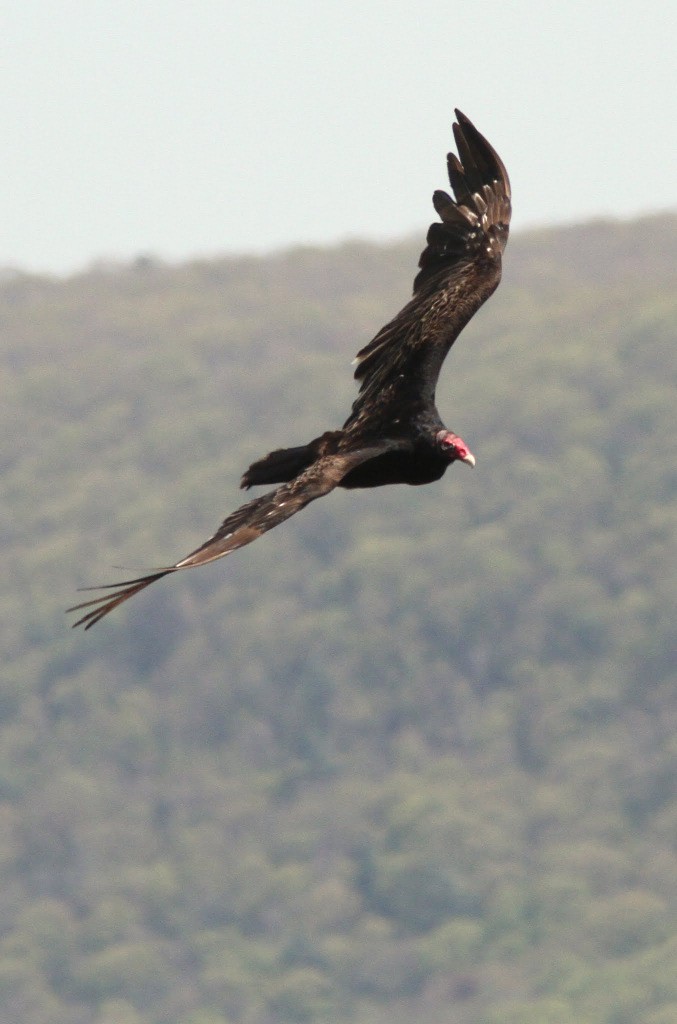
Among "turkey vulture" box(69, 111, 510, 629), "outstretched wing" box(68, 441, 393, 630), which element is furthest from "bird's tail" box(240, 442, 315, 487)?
"outstretched wing" box(68, 441, 393, 630)

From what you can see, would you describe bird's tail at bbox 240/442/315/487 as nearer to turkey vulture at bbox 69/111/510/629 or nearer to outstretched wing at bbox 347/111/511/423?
turkey vulture at bbox 69/111/510/629

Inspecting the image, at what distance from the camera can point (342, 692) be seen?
465 feet

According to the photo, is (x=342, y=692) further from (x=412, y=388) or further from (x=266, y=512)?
(x=266, y=512)

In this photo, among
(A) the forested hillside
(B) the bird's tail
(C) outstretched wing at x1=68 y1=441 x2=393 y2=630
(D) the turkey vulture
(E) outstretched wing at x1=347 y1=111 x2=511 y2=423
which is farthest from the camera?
(A) the forested hillside

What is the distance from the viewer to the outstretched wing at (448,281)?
18.4 metres

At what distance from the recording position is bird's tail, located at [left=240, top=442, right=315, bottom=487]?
16484 millimetres

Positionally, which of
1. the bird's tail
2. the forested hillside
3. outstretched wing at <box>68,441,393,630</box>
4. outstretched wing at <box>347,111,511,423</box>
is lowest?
outstretched wing at <box>68,441,393,630</box>

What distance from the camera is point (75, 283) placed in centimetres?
18225

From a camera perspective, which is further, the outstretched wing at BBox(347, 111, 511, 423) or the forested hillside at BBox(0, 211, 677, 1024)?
the forested hillside at BBox(0, 211, 677, 1024)

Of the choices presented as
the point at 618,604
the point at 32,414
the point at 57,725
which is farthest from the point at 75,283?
the point at 618,604

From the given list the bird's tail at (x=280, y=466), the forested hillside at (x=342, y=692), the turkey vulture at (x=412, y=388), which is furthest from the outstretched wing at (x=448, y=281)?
the forested hillside at (x=342, y=692)

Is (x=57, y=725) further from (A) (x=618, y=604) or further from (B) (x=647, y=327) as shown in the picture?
(B) (x=647, y=327)

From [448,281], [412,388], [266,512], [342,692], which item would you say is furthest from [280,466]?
[342,692]

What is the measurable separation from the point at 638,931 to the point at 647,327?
53.8 m
